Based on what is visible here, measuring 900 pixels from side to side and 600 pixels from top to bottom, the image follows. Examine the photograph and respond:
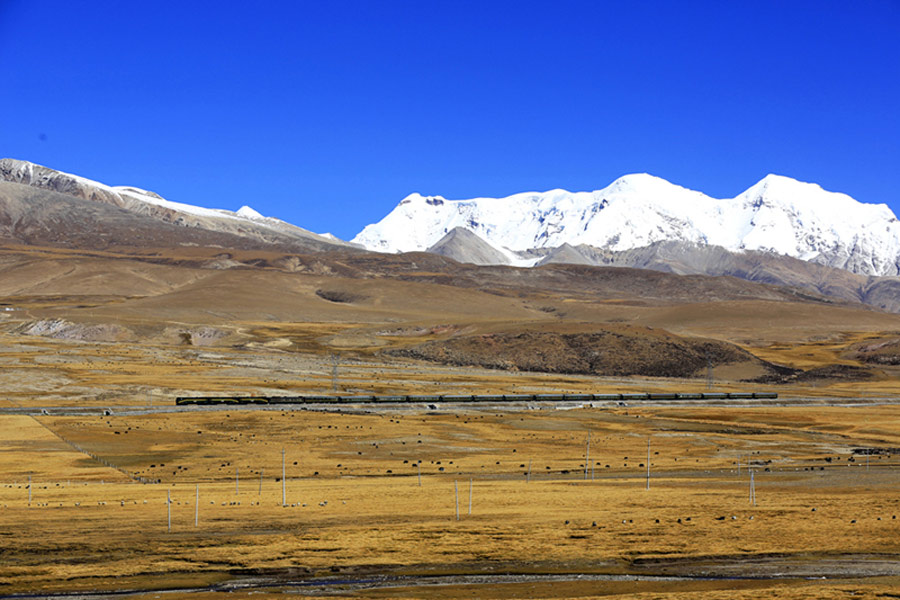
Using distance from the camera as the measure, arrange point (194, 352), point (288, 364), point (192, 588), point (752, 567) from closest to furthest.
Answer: point (192, 588) < point (752, 567) < point (288, 364) < point (194, 352)

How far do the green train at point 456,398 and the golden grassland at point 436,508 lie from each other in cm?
1720

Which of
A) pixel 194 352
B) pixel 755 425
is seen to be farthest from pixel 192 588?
pixel 194 352

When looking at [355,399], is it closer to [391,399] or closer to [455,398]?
[391,399]

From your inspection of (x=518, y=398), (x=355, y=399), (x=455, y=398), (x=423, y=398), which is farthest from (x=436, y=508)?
(x=518, y=398)

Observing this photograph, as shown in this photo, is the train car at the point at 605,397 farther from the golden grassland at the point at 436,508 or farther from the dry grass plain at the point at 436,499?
the golden grassland at the point at 436,508

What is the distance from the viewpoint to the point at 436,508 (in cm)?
4816

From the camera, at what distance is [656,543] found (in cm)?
3966

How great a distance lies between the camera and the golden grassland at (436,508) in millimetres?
36188

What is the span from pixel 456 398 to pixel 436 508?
6806 centimetres

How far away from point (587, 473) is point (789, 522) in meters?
22.0

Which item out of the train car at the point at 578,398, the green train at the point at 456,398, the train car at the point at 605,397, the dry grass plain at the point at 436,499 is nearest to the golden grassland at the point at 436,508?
the dry grass plain at the point at 436,499

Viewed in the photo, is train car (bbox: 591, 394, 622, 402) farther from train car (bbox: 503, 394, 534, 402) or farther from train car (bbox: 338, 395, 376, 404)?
train car (bbox: 338, 395, 376, 404)

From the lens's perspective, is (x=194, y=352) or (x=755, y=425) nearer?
(x=755, y=425)

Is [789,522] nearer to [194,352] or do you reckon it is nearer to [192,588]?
[192,588]
